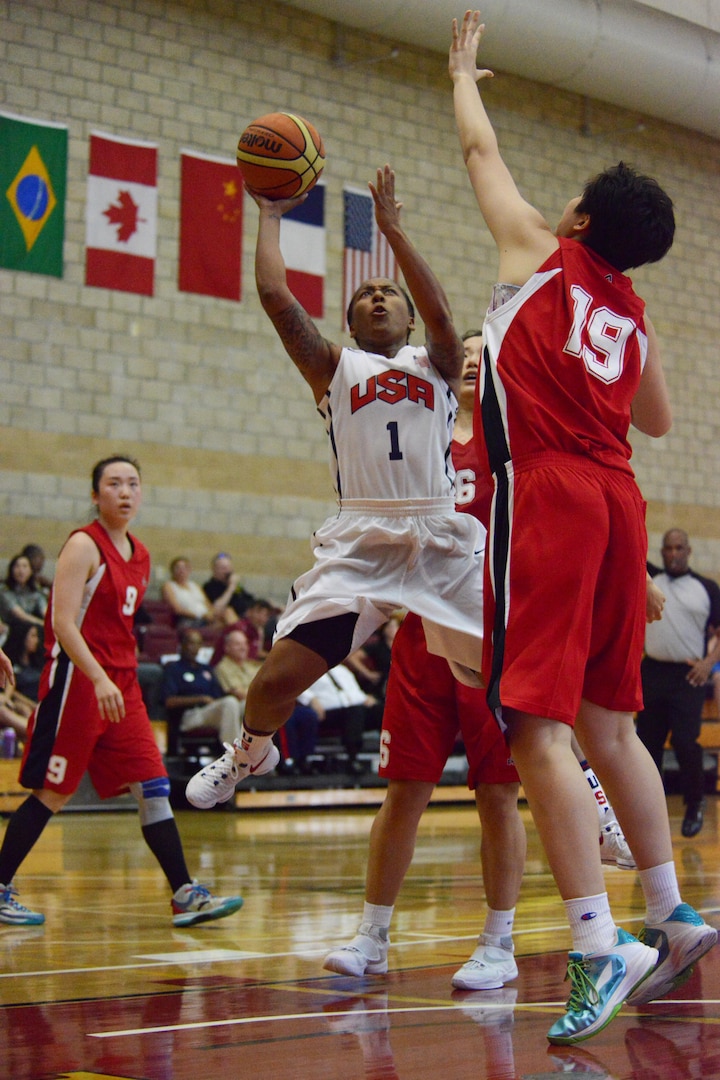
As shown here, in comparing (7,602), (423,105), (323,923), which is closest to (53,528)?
(7,602)

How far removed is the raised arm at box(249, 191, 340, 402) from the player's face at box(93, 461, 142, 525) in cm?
127

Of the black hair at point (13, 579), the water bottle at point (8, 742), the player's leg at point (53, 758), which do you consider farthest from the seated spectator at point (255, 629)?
the player's leg at point (53, 758)

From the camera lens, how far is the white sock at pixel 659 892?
9.66 feet

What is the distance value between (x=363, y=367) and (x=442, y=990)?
5.66 ft

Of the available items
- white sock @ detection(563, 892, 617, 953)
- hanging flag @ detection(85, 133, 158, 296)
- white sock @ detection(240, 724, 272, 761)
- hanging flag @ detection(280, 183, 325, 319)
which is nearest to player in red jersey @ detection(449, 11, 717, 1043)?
white sock @ detection(563, 892, 617, 953)

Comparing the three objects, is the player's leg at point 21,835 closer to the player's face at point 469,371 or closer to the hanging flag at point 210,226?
the player's face at point 469,371

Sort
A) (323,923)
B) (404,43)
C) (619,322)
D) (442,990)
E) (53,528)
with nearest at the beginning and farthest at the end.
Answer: (619,322) → (442,990) → (323,923) → (53,528) → (404,43)

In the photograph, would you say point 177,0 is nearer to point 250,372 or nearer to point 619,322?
point 250,372

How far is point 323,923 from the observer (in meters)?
4.61

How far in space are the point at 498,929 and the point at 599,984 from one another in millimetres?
1021

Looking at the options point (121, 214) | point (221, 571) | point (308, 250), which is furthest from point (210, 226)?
point (221, 571)

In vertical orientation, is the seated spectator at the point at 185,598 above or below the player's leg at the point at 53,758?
above

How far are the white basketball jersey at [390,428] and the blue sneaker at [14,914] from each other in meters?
2.01

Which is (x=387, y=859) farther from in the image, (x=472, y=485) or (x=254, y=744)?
(x=472, y=485)
